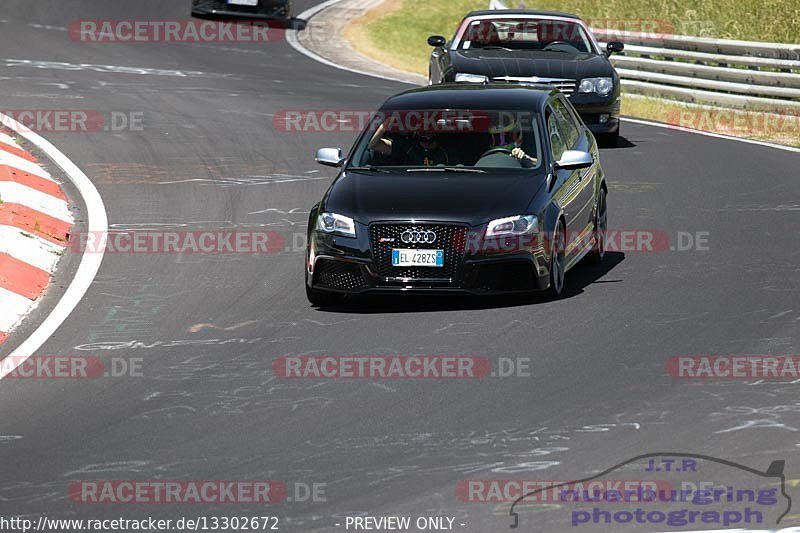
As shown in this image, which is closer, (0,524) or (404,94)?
(0,524)

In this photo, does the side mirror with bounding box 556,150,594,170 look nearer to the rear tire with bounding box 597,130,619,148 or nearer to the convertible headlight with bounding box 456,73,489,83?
the convertible headlight with bounding box 456,73,489,83

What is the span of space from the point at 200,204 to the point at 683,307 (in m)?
6.05

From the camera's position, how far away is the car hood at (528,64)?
19812 millimetres

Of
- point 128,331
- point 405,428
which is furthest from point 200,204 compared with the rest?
point 405,428

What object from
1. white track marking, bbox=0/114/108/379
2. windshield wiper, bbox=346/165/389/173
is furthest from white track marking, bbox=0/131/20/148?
windshield wiper, bbox=346/165/389/173

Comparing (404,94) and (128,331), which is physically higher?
(404,94)

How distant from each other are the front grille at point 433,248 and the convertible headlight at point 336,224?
0.86ft

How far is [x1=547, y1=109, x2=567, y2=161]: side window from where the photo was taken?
508 inches

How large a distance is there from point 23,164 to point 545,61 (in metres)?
6.60

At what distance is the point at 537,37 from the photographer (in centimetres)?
2136

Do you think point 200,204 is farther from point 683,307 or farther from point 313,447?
point 313,447

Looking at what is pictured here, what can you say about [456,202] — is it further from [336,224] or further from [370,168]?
[370,168]

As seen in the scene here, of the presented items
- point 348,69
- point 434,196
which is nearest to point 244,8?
point 348,69

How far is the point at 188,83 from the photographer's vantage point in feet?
83.4
